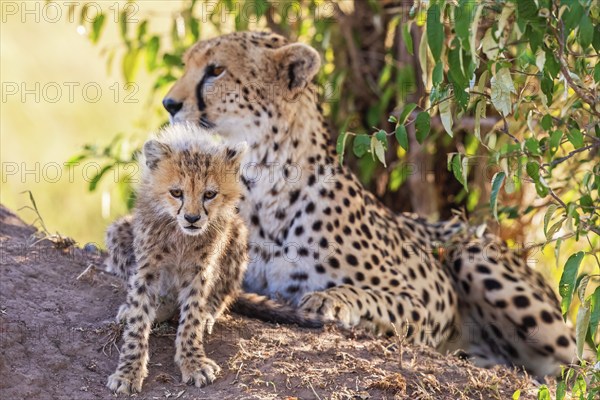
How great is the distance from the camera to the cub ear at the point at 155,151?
3.56 meters

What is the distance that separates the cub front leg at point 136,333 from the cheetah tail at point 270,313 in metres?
0.70

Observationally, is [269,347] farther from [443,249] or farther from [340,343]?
[443,249]

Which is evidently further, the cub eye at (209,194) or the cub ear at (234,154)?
the cub ear at (234,154)

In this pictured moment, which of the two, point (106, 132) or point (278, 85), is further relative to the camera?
point (106, 132)

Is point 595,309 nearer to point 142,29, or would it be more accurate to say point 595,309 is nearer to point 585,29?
point 585,29

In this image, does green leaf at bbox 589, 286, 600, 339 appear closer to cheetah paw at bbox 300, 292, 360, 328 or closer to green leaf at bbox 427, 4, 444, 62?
green leaf at bbox 427, 4, 444, 62

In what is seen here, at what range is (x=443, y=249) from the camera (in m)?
5.43

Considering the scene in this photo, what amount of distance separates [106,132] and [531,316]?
228 inches

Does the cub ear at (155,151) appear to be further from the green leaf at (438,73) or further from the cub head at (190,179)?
the green leaf at (438,73)

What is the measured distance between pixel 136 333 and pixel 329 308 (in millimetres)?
1162

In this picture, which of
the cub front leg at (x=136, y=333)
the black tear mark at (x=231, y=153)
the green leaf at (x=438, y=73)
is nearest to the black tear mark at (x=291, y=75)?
the black tear mark at (x=231, y=153)

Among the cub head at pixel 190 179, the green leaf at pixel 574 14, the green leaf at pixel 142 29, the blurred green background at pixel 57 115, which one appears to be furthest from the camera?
the blurred green background at pixel 57 115

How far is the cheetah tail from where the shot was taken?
4.12 meters

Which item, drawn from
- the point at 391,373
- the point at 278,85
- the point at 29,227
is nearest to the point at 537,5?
the point at 391,373
